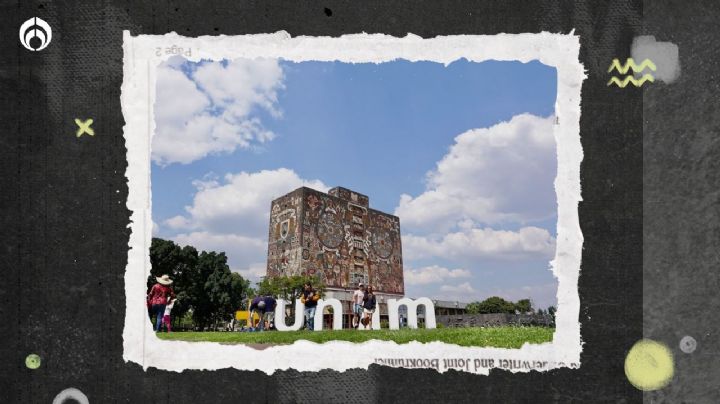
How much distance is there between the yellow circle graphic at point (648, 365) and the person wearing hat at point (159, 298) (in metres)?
3.74

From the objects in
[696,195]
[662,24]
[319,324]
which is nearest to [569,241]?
[696,195]

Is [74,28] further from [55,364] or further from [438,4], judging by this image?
[438,4]

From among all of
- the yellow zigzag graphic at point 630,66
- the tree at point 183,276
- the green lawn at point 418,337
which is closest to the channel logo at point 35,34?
the green lawn at point 418,337

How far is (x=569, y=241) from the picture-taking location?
12.2ft

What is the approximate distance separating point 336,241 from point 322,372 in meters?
26.2

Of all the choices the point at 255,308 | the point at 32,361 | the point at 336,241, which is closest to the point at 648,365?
the point at 32,361

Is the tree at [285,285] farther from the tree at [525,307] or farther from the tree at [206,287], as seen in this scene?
the tree at [525,307]

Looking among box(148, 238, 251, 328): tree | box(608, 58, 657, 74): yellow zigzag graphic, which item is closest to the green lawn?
box(608, 58, 657, 74): yellow zigzag graphic

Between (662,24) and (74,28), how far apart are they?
484cm

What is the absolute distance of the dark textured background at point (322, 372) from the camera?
143 inches

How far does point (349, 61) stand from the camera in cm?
392

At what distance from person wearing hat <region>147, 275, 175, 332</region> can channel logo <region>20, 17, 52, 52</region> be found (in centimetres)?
230

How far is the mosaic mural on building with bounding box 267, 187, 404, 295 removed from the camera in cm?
2628

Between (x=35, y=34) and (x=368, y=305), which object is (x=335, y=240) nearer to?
(x=368, y=305)
